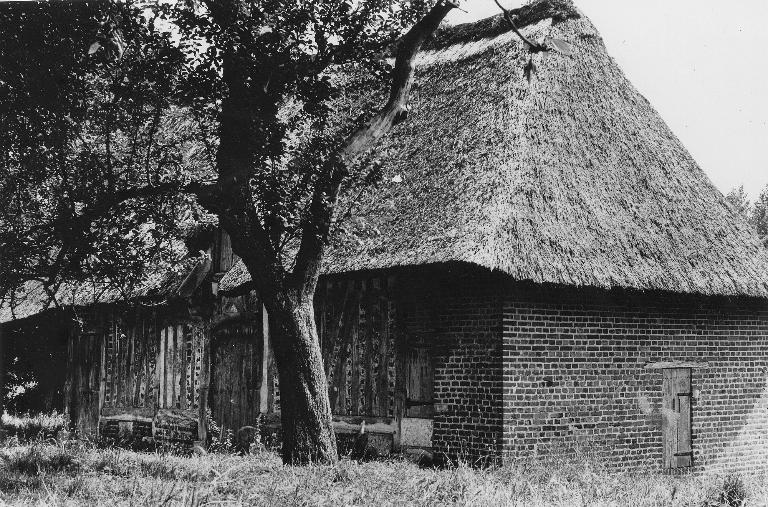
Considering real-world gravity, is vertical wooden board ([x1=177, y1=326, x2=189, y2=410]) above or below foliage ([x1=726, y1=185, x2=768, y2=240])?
below

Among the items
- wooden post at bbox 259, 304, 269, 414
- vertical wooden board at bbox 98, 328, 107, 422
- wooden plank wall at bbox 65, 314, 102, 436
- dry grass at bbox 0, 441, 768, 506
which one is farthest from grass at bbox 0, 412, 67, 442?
dry grass at bbox 0, 441, 768, 506

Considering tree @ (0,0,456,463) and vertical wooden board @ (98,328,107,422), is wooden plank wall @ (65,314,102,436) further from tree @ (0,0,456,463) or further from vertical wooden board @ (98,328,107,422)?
tree @ (0,0,456,463)

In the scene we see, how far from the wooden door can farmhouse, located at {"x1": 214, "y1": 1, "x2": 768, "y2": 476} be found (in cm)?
84

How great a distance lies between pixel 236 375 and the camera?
49.3ft

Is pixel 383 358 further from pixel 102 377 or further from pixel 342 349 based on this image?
pixel 102 377

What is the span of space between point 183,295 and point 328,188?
20.0 ft

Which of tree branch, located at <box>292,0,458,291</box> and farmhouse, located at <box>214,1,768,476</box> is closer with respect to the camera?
tree branch, located at <box>292,0,458,291</box>

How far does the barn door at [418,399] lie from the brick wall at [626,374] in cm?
126

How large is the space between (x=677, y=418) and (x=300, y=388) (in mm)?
6209

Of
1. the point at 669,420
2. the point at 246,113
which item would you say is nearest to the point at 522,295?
the point at 669,420

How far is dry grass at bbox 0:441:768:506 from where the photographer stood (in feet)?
25.7

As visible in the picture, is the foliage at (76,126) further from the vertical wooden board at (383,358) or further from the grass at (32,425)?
the grass at (32,425)

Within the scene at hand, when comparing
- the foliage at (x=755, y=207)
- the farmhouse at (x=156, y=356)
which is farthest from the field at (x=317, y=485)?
the foliage at (x=755, y=207)

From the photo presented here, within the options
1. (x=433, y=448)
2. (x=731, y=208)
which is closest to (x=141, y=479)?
(x=433, y=448)
